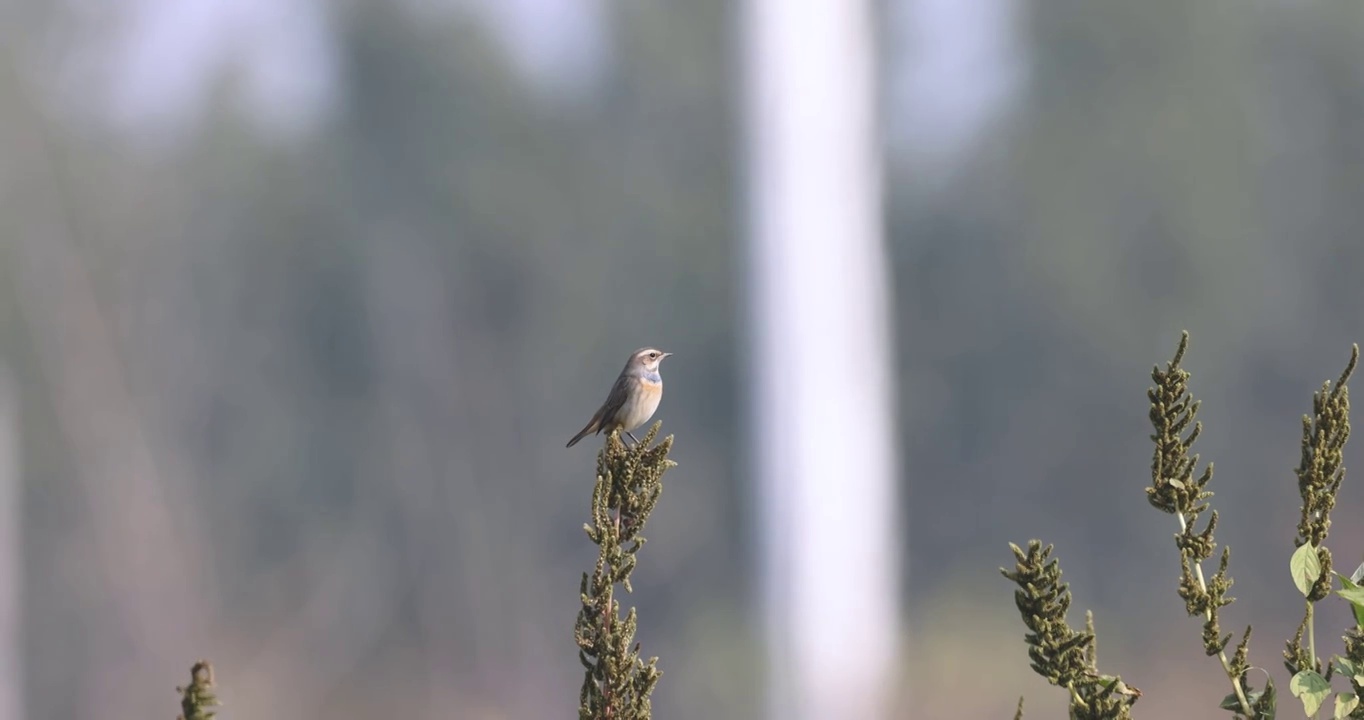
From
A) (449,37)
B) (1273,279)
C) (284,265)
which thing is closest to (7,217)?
(284,265)

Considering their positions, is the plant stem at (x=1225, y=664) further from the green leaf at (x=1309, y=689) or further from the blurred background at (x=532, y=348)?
the blurred background at (x=532, y=348)

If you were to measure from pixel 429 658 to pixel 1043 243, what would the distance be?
16216 mm

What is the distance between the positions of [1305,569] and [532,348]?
37177mm

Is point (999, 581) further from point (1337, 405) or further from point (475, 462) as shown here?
point (1337, 405)

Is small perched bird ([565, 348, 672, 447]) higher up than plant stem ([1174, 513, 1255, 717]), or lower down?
higher up

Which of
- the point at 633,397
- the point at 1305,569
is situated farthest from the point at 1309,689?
the point at 633,397

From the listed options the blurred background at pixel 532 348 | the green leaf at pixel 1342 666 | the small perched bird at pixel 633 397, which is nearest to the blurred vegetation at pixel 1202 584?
the green leaf at pixel 1342 666

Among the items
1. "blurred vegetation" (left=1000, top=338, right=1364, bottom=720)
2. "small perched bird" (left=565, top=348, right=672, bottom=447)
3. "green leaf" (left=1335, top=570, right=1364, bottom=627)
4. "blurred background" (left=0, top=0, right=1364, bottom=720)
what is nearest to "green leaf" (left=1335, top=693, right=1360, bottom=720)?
"blurred vegetation" (left=1000, top=338, right=1364, bottom=720)

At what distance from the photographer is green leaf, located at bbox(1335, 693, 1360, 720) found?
2.46m

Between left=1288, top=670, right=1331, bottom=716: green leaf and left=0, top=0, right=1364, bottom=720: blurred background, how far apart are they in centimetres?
3095

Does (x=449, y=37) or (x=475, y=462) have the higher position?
(x=449, y=37)

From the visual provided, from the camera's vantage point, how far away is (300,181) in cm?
4212

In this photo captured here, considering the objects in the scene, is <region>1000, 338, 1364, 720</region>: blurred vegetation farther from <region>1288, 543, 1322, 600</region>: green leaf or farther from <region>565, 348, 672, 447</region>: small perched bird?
<region>565, 348, 672, 447</region>: small perched bird

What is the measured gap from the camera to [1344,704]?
2.48 metres
